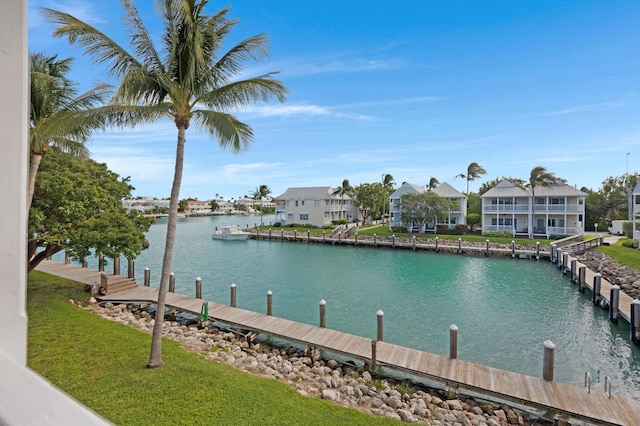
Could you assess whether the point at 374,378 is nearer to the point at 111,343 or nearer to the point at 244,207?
the point at 111,343

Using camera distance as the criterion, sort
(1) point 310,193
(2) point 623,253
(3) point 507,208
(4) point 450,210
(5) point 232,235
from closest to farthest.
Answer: (2) point 623,253
(3) point 507,208
(4) point 450,210
(5) point 232,235
(1) point 310,193

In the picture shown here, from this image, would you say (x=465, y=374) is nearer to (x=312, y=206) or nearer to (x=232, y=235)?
(x=232, y=235)

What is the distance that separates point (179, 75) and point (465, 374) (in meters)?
10.5

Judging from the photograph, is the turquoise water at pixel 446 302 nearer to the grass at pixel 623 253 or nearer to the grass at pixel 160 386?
the grass at pixel 623 253

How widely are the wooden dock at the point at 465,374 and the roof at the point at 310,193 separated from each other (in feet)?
140

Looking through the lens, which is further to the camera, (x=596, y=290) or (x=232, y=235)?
(x=232, y=235)

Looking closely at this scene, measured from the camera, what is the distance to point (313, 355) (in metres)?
10.8

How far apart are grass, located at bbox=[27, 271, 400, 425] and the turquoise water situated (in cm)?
617

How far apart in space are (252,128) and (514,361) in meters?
11.2

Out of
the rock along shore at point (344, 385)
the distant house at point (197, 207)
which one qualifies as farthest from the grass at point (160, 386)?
the distant house at point (197, 207)

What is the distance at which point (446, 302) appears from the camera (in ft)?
58.0

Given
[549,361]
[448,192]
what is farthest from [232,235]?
[549,361]

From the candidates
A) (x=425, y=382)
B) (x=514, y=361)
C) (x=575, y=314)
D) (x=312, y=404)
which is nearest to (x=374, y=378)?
(x=425, y=382)

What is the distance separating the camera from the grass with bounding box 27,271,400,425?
6531mm
